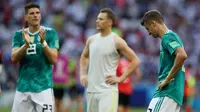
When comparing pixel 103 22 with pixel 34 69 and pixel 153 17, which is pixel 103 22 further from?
pixel 153 17

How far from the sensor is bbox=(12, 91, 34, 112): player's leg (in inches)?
427

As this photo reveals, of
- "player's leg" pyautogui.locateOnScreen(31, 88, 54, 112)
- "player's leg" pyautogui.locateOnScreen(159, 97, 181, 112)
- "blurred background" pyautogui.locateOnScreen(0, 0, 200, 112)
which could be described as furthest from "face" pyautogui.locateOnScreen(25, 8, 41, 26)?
"blurred background" pyautogui.locateOnScreen(0, 0, 200, 112)

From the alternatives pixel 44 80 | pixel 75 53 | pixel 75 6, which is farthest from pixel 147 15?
pixel 75 6

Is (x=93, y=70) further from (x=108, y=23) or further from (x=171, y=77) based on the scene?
(x=171, y=77)

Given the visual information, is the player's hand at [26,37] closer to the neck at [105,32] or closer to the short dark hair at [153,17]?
the neck at [105,32]

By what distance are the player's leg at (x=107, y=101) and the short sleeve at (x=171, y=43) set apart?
2432 millimetres

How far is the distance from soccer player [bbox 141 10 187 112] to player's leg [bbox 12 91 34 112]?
2.24 meters

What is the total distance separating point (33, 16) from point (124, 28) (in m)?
16.7

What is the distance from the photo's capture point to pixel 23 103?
1086 cm

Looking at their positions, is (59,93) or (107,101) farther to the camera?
(59,93)

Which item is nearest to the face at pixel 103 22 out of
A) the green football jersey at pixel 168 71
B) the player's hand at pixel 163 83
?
the green football jersey at pixel 168 71

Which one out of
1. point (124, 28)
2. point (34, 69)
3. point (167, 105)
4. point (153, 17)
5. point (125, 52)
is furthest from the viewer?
point (124, 28)

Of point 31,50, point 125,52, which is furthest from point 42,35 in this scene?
point 125,52

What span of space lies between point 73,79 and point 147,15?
1112 cm
